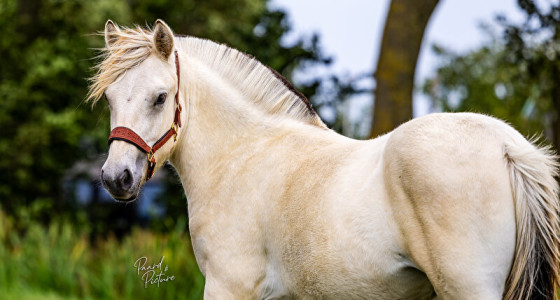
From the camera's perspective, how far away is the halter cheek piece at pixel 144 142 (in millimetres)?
3484

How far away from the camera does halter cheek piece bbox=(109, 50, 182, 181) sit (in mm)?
3484

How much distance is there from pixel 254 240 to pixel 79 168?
1048cm

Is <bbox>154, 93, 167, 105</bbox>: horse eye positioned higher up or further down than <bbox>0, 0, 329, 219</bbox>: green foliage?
higher up

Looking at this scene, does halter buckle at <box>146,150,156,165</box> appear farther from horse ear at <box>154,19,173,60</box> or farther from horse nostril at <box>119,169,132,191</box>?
horse ear at <box>154,19,173,60</box>

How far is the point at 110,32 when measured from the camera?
4086mm

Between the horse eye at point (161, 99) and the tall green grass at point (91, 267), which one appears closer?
the horse eye at point (161, 99)

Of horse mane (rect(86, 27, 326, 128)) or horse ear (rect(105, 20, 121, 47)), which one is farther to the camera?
horse ear (rect(105, 20, 121, 47))

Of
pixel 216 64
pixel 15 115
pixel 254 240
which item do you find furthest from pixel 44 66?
pixel 254 240

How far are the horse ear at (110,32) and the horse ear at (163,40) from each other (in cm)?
44

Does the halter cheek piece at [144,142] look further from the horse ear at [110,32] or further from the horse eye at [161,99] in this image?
the horse ear at [110,32]

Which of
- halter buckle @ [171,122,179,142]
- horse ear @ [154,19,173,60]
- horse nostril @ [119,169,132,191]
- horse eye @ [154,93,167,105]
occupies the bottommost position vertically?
horse nostril @ [119,169,132,191]

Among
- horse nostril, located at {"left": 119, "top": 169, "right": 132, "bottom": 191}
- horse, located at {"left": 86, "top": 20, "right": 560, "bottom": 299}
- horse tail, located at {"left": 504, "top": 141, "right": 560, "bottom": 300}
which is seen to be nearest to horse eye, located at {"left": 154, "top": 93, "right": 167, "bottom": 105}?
horse, located at {"left": 86, "top": 20, "right": 560, "bottom": 299}

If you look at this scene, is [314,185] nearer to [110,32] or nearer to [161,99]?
[161,99]

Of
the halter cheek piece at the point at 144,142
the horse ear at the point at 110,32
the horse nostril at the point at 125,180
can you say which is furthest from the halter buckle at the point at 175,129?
the horse ear at the point at 110,32
